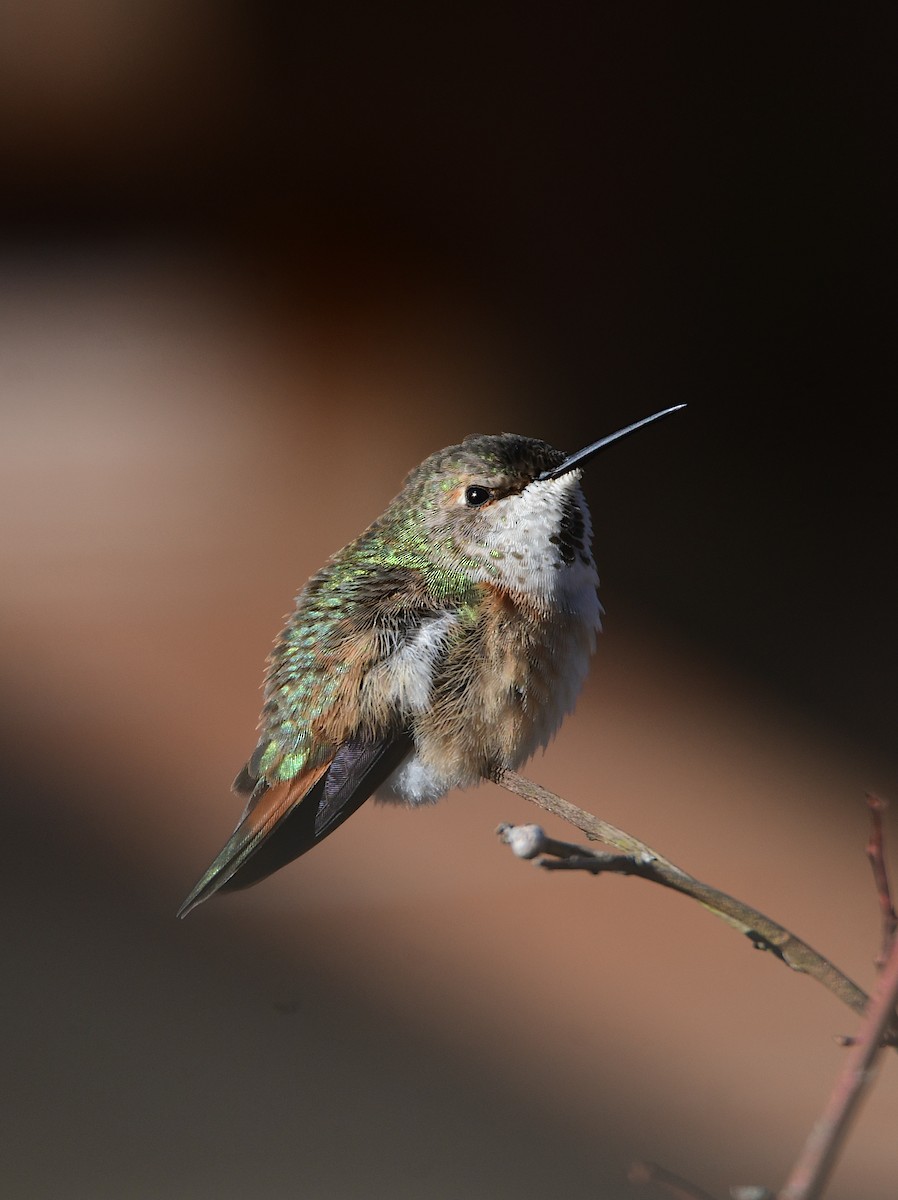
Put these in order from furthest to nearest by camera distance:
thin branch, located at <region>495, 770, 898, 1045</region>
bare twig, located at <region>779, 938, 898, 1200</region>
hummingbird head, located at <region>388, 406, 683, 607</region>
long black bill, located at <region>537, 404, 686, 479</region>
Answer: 1. hummingbird head, located at <region>388, 406, 683, 607</region>
2. long black bill, located at <region>537, 404, 686, 479</region>
3. thin branch, located at <region>495, 770, 898, 1045</region>
4. bare twig, located at <region>779, 938, 898, 1200</region>

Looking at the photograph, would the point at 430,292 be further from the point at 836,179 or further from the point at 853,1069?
the point at 853,1069

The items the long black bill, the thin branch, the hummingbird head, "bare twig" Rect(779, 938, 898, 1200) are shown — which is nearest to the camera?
"bare twig" Rect(779, 938, 898, 1200)

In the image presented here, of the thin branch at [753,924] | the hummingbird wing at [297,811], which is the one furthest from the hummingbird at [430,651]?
the thin branch at [753,924]

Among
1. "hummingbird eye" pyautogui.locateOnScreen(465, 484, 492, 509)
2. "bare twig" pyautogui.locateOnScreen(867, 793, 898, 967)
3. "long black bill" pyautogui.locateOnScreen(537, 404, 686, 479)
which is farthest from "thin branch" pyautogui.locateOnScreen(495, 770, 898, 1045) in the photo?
"hummingbird eye" pyautogui.locateOnScreen(465, 484, 492, 509)

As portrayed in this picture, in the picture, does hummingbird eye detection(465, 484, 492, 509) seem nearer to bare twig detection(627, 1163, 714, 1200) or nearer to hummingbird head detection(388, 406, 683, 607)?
hummingbird head detection(388, 406, 683, 607)

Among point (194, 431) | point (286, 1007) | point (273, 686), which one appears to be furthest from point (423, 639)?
point (194, 431)

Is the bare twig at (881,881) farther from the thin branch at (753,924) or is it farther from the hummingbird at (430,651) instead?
the hummingbird at (430,651)

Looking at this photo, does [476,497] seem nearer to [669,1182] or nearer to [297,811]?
[297,811]
